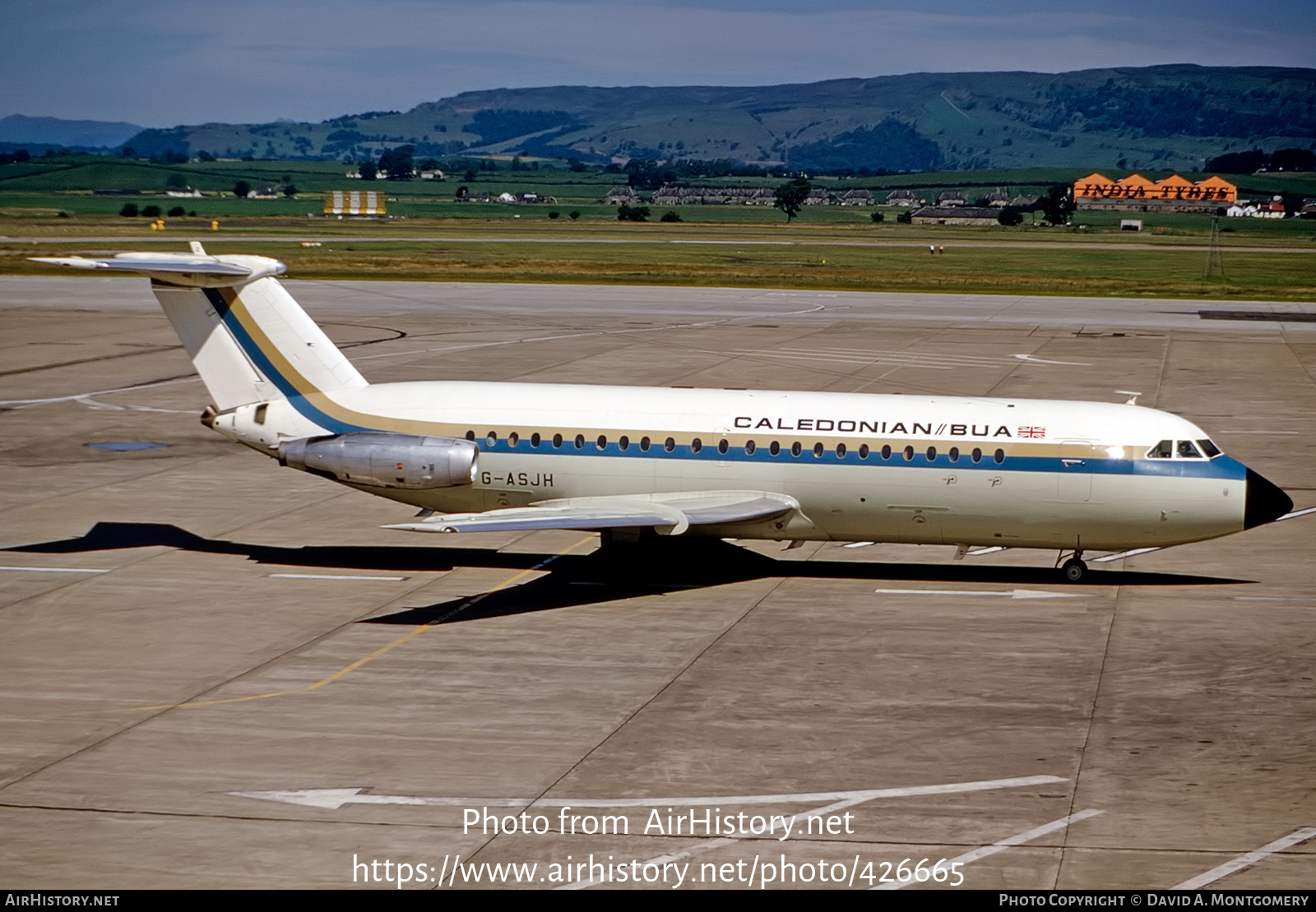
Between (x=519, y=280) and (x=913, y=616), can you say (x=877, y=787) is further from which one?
(x=519, y=280)

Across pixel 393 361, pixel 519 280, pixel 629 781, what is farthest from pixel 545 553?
pixel 519 280

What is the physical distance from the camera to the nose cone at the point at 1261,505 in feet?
84.0

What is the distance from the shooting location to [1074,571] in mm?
27188

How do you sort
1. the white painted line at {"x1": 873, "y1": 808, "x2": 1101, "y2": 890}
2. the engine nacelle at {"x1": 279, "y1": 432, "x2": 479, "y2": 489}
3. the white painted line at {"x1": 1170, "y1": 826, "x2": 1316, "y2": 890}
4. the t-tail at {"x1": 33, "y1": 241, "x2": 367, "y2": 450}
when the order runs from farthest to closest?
the t-tail at {"x1": 33, "y1": 241, "x2": 367, "y2": 450}
the engine nacelle at {"x1": 279, "y1": 432, "x2": 479, "y2": 489}
the white painted line at {"x1": 873, "y1": 808, "x2": 1101, "y2": 890}
the white painted line at {"x1": 1170, "y1": 826, "x2": 1316, "y2": 890}

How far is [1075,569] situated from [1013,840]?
12402 mm

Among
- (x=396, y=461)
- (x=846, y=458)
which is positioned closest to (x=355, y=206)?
(x=396, y=461)

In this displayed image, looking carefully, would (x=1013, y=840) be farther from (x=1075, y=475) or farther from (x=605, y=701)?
(x=1075, y=475)

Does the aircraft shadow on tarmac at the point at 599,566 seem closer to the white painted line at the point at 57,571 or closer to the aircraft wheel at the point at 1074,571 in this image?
the aircraft wheel at the point at 1074,571

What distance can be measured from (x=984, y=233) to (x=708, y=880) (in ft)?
528

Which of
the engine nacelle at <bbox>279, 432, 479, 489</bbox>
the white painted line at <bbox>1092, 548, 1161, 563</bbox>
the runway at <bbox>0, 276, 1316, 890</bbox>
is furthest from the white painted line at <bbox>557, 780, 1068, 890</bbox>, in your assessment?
the white painted line at <bbox>1092, 548, 1161, 563</bbox>

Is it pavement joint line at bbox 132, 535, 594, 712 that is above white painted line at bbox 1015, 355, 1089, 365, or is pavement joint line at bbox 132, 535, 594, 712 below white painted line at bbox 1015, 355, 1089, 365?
below

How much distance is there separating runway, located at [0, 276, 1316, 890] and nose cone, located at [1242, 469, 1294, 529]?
1.51 metres

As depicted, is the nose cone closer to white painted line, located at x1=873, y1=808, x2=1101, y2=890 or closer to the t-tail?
white painted line, located at x1=873, y1=808, x2=1101, y2=890

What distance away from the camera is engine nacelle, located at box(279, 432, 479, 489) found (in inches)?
1049
